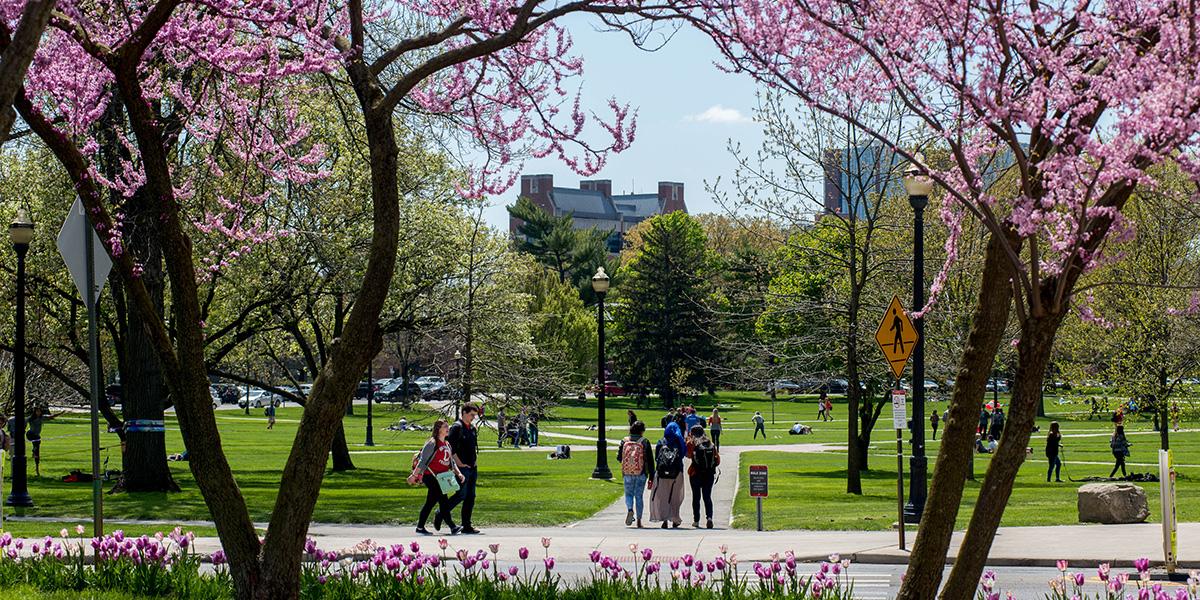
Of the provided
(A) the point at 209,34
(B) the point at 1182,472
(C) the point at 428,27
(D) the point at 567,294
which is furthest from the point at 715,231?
(A) the point at 209,34

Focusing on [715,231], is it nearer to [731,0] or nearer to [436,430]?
[436,430]

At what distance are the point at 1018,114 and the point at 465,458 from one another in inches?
520

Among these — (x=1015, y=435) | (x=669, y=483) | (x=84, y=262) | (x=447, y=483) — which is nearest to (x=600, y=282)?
(x=669, y=483)

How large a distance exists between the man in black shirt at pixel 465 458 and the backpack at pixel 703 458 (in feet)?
10.9

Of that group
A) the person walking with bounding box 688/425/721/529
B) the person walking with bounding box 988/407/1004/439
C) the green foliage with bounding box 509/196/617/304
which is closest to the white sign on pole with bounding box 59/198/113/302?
the person walking with bounding box 688/425/721/529

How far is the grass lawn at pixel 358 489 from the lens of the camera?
21.5 m

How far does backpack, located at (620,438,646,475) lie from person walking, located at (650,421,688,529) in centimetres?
30

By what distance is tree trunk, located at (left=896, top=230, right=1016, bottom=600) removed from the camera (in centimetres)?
691

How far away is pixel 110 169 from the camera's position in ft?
77.8

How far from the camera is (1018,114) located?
628 cm

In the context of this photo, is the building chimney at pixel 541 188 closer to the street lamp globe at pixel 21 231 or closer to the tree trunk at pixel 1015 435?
the street lamp globe at pixel 21 231

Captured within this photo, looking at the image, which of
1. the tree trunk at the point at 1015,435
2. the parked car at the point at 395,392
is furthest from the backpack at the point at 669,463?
the parked car at the point at 395,392

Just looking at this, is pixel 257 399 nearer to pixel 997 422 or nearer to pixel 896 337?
pixel 997 422

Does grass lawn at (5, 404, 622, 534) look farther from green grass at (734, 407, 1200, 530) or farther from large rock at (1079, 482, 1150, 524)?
large rock at (1079, 482, 1150, 524)
